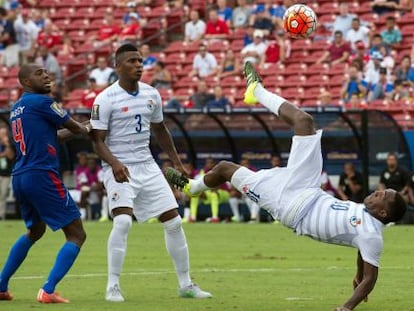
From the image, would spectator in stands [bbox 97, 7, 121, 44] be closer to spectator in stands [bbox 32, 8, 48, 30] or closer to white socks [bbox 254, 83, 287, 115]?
spectator in stands [bbox 32, 8, 48, 30]

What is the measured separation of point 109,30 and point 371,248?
26.0 m

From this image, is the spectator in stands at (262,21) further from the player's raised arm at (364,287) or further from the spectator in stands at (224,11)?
the player's raised arm at (364,287)

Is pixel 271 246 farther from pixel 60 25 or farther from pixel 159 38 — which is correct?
pixel 60 25

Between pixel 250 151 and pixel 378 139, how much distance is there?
3.29 metres

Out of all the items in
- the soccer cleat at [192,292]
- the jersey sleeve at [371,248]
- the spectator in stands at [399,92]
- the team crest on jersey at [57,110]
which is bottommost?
the spectator in stands at [399,92]

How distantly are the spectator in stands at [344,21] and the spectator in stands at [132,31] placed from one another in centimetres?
672

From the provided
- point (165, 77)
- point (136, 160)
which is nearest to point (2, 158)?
point (165, 77)

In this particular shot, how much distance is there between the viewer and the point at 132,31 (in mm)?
35500

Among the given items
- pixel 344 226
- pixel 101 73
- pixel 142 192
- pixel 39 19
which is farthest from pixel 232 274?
pixel 39 19

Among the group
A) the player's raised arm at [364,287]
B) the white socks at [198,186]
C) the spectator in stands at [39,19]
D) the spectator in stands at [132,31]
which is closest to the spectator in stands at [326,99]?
the spectator in stands at [132,31]

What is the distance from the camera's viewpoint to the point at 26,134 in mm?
12156

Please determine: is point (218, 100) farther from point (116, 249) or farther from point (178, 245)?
point (116, 249)

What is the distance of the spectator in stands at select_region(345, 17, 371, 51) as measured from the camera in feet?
99.1

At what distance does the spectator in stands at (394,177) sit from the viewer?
2681 centimetres
